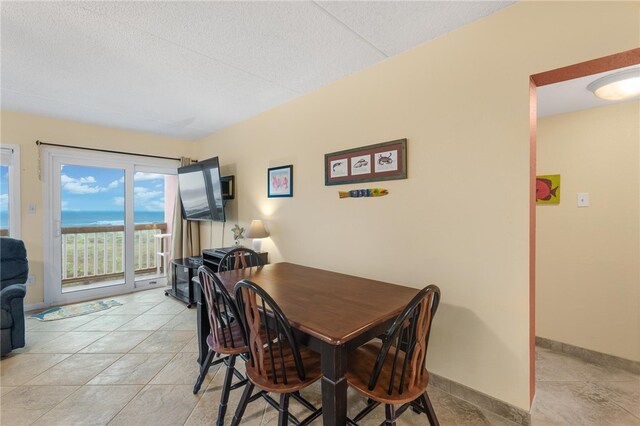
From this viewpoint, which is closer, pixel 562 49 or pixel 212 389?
pixel 562 49

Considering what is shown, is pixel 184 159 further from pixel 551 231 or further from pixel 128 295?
pixel 551 231

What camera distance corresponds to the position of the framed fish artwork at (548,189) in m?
2.58

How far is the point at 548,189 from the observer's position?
2621 millimetres

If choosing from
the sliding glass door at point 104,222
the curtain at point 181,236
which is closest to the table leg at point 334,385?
the curtain at point 181,236

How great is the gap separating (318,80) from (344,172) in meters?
0.88

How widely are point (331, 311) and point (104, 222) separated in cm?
418

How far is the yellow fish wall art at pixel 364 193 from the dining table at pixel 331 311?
26.9 inches

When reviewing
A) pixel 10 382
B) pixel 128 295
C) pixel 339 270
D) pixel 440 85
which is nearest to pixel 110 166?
pixel 128 295

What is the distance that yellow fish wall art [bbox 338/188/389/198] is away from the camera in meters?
2.25

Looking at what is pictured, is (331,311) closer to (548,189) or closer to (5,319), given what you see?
(548,189)

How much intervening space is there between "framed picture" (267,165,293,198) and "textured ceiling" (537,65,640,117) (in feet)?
7.40

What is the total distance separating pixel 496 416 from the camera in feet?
5.65

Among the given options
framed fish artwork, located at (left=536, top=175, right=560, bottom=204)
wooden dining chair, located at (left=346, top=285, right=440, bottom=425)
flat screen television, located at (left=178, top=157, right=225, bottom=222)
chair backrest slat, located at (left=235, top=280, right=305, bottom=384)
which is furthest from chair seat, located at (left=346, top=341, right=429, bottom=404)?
flat screen television, located at (left=178, top=157, right=225, bottom=222)

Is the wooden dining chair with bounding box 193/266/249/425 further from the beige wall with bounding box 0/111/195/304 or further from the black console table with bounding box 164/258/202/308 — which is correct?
the beige wall with bounding box 0/111/195/304
